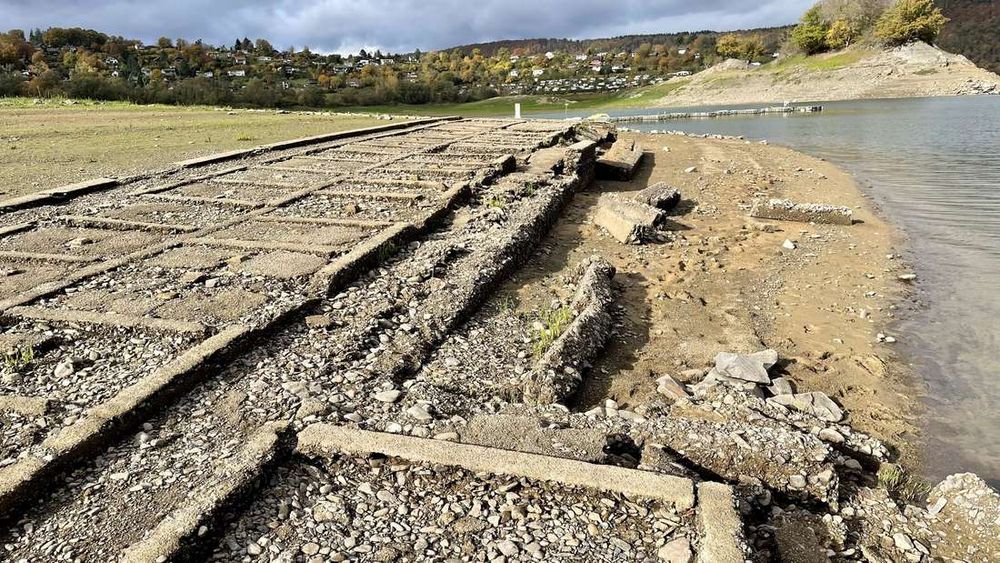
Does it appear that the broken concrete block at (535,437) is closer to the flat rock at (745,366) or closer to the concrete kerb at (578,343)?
the concrete kerb at (578,343)

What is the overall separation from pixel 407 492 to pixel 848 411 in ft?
12.7

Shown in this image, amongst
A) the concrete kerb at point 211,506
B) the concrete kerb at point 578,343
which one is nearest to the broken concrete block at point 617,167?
the concrete kerb at point 578,343

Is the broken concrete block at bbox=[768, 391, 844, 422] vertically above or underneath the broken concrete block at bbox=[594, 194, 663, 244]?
underneath

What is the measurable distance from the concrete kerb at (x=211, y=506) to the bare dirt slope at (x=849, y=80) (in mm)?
71130

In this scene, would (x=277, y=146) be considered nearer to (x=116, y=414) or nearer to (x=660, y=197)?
(x=660, y=197)

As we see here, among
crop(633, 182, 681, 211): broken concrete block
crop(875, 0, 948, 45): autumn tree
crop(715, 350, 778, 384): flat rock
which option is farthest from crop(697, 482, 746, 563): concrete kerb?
crop(875, 0, 948, 45): autumn tree

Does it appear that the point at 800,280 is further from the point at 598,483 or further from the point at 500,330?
the point at 598,483

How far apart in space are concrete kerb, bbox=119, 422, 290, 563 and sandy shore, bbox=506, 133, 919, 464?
8.11 ft

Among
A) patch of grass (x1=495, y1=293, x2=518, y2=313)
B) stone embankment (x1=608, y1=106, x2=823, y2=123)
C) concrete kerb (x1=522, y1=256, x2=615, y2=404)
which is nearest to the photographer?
concrete kerb (x1=522, y1=256, x2=615, y2=404)

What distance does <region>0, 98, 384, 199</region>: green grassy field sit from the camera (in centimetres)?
1250

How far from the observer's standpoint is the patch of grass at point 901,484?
4.04 m

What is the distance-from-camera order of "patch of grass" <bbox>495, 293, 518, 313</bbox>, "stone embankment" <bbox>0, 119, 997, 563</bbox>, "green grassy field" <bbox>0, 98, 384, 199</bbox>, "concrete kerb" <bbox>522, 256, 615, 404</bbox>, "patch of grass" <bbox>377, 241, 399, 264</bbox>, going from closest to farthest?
"stone embankment" <bbox>0, 119, 997, 563</bbox>, "concrete kerb" <bbox>522, 256, 615, 404</bbox>, "patch of grass" <bbox>495, 293, 518, 313</bbox>, "patch of grass" <bbox>377, 241, 399, 264</bbox>, "green grassy field" <bbox>0, 98, 384, 199</bbox>

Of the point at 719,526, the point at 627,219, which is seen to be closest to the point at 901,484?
the point at 719,526

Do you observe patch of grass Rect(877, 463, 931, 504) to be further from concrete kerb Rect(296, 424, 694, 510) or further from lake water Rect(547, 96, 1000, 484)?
concrete kerb Rect(296, 424, 694, 510)
